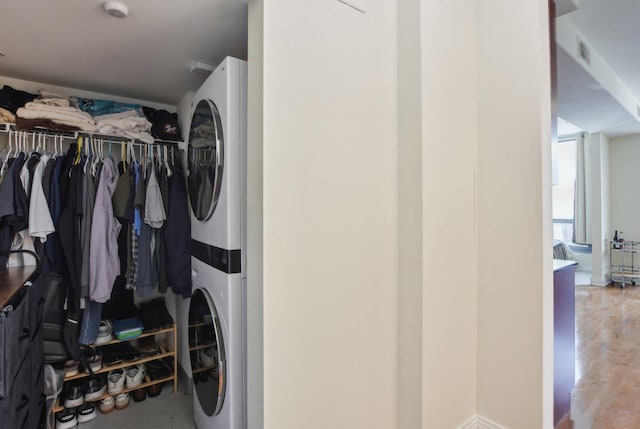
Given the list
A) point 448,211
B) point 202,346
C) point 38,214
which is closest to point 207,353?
point 202,346

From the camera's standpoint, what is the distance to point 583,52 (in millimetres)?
2693

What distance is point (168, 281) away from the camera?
6.68ft

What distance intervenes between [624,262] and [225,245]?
6915mm

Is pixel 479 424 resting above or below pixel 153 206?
below

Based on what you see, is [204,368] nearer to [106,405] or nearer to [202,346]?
[202,346]

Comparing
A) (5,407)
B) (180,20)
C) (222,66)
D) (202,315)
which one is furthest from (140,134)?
(5,407)

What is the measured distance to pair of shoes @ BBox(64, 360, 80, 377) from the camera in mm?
1929

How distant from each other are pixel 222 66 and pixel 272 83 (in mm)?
376

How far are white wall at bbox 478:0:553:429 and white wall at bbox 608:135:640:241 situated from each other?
18.1ft

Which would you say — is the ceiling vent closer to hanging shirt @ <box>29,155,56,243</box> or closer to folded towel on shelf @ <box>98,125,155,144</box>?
folded towel on shelf @ <box>98,125,155,144</box>

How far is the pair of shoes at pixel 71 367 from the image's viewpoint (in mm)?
1929

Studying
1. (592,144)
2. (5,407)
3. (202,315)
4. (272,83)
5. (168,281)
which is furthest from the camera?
(592,144)

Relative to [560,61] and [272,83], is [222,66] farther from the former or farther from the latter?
[560,61]

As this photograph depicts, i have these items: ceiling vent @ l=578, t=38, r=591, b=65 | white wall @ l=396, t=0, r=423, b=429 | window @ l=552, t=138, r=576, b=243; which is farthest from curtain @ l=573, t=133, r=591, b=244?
white wall @ l=396, t=0, r=423, b=429
